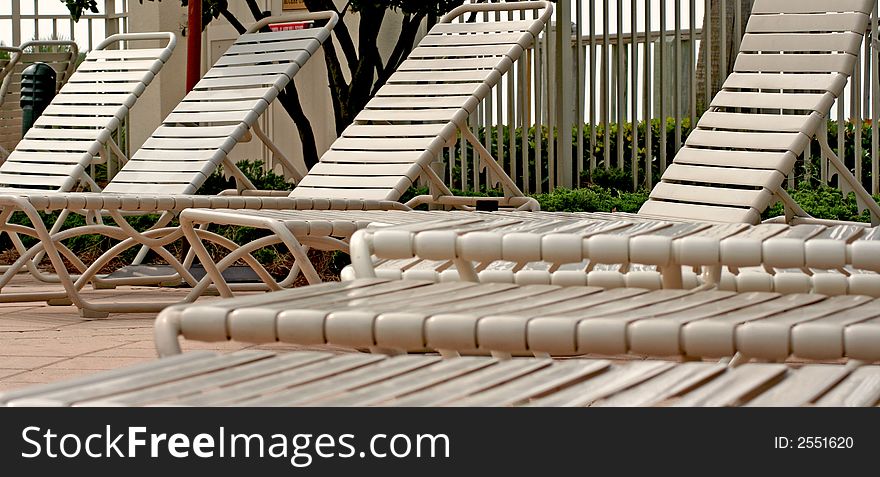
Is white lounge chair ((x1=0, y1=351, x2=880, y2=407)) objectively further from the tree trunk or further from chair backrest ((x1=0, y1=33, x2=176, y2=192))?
the tree trunk

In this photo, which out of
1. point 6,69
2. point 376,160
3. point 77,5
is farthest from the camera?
point 6,69

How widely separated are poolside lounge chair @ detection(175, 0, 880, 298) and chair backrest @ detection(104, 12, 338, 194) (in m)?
1.02

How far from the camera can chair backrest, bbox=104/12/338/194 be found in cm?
579

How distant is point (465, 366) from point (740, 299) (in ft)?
1.97

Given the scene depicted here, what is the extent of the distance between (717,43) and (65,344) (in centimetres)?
448

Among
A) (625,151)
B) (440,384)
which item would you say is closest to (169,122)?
(625,151)

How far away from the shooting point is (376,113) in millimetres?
5738

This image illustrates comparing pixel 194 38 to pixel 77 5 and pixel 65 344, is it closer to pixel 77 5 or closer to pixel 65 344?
pixel 77 5

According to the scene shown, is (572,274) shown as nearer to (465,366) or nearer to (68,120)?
(465,366)

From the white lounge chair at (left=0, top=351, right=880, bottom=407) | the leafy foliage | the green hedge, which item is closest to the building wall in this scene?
the green hedge

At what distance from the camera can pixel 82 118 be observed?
6.55 meters

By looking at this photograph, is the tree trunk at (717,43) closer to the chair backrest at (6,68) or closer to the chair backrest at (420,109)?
Answer: the chair backrest at (420,109)

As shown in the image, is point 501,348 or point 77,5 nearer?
point 501,348
